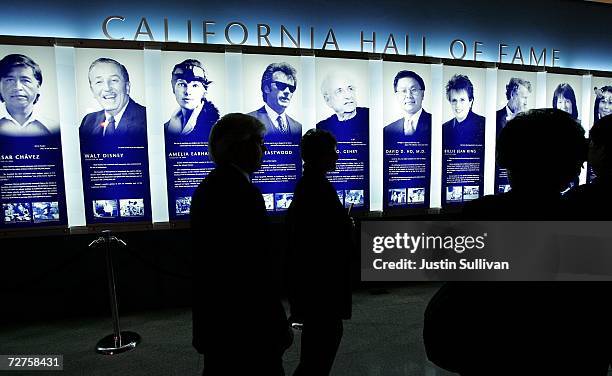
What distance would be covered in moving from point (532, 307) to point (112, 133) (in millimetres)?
3884

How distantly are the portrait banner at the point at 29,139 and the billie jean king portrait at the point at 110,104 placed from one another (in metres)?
0.32

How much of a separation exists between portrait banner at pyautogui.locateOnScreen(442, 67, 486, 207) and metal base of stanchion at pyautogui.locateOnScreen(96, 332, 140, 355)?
12.4ft

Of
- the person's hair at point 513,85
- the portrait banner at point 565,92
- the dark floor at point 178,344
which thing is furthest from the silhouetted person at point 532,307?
the portrait banner at point 565,92

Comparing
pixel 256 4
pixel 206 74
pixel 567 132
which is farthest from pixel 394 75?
pixel 567 132

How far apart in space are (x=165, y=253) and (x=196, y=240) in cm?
274

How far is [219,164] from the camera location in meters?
1.82

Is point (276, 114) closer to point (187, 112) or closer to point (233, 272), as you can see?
point (187, 112)

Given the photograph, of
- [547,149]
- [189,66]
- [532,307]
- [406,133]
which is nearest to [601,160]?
[547,149]

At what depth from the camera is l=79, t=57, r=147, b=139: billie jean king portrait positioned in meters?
3.76

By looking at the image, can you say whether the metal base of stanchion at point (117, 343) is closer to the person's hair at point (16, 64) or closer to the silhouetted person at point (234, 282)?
the silhouetted person at point (234, 282)

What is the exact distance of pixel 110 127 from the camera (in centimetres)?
381

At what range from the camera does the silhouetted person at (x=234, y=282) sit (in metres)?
1.62

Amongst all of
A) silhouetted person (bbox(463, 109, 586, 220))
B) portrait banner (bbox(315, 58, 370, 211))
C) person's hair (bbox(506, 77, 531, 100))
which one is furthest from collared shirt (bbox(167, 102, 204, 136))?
person's hair (bbox(506, 77, 531, 100))

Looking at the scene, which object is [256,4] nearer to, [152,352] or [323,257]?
[323,257]
